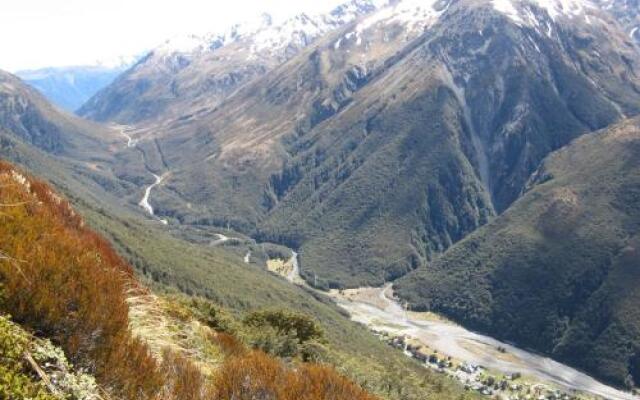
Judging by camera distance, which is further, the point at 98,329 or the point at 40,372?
the point at 98,329

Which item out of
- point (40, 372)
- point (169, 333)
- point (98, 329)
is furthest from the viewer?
point (169, 333)

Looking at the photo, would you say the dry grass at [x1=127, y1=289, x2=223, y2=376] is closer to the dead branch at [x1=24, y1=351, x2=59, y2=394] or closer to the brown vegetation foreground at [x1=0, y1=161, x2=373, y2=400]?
the brown vegetation foreground at [x1=0, y1=161, x2=373, y2=400]

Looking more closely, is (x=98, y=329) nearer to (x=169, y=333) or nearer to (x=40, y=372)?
(x=40, y=372)

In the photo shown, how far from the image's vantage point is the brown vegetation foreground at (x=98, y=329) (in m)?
11.5

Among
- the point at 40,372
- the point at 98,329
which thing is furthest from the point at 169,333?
the point at 40,372

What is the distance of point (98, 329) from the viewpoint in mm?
11938

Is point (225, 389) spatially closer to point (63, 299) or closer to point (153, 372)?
point (153, 372)

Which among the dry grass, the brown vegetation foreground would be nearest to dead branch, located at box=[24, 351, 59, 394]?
the brown vegetation foreground

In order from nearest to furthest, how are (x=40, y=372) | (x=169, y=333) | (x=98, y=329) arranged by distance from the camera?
(x=40, y=372) → (x=98, y=329) → (x=169, y=333)

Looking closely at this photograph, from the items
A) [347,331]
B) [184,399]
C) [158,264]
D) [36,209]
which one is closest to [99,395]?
[184,399]

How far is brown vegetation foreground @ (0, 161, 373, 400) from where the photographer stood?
11492mm

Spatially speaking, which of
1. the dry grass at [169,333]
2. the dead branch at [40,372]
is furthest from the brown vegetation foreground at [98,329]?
the dry grass at [169,333]

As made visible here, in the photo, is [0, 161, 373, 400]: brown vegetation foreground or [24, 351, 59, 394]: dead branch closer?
[24, 351, 59, 394]: dead branch

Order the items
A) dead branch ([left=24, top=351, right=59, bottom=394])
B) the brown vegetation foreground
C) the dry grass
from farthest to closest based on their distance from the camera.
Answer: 1. the dry grass
2. the brown vegetation foreground
3. dead branch ([left=24, top=351, right=59, bottom=394])
